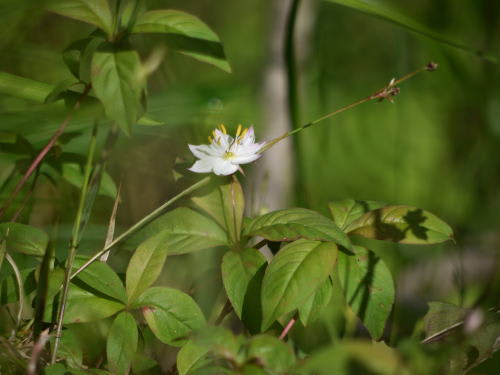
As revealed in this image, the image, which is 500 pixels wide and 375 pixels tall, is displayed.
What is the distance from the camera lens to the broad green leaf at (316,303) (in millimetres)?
547

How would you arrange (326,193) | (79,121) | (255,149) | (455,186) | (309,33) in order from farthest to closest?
(309,33) → (326,193) → (455,186) → (79,121) → (255,149)

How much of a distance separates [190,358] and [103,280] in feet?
0.40

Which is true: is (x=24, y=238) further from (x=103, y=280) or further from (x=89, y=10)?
(x=89, y=10)

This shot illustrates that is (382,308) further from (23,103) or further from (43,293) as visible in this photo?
(23,103)

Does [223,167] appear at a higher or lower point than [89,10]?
lower

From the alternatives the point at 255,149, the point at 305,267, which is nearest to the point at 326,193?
the point at 255,149

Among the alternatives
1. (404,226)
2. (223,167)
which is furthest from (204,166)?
(404,226)

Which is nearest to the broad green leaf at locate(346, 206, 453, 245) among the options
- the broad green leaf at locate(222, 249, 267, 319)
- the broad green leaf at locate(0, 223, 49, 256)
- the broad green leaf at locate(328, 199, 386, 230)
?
the broad green leaf at locate(328, 199, 386, 230)

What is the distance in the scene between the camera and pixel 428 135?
7.66 feet

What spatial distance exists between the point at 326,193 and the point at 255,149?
1.20 meters

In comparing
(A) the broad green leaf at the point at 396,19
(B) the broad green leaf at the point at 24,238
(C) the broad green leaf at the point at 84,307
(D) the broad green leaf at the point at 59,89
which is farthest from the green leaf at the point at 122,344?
(A) the broad green leaf at the point at 396,19

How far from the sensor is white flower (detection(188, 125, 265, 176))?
62 cm

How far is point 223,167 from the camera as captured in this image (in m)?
0.62

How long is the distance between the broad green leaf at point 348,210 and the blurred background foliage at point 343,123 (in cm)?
14
